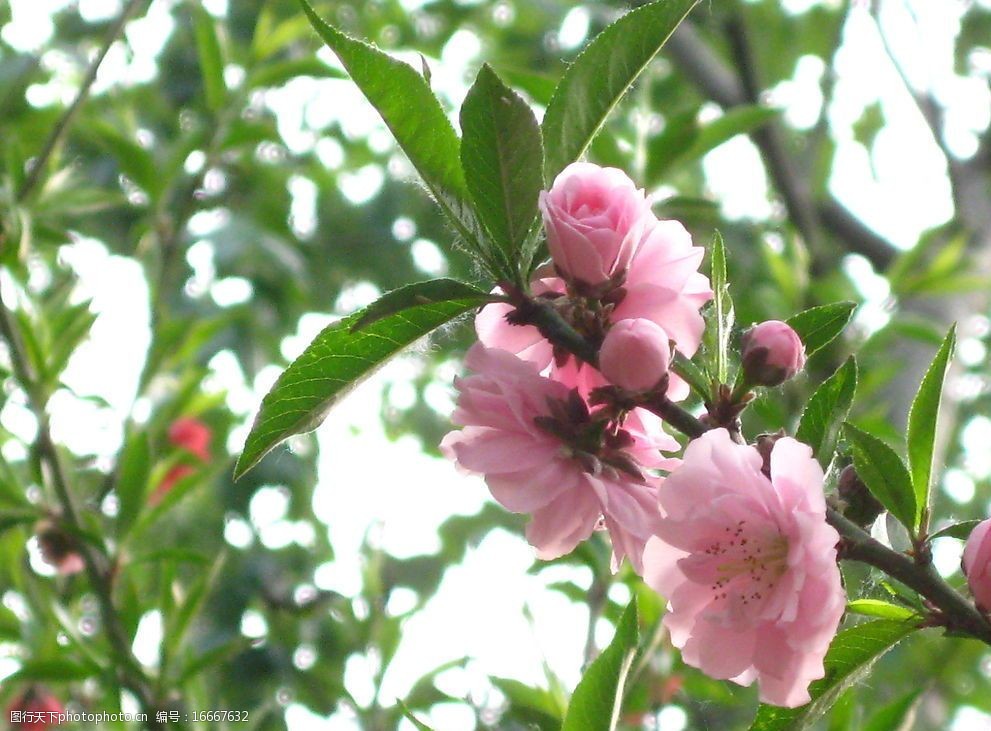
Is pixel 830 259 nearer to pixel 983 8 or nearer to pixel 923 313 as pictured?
pixel 923 313

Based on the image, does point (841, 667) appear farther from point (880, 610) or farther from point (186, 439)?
point (186, 439)

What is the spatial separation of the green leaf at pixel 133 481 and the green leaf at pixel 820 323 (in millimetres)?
1273

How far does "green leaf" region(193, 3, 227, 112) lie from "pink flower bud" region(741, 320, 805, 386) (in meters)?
1.83

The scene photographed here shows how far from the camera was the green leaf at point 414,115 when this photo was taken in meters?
0.81

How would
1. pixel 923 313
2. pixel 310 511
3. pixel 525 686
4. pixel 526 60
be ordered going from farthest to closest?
pixel 526 60 < pixel 923 313 < pixel 310 511 < pixel 525 686

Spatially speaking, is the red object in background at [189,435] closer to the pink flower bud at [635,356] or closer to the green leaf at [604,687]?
the green leaf at [604,687]

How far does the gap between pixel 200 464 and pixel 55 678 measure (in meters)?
0.53

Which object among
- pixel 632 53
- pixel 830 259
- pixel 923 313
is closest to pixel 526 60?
pixel 830 259

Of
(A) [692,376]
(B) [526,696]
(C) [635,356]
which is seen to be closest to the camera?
(C) [635,356]

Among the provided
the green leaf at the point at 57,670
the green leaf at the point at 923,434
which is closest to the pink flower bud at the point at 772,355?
the green leaf at the point at 923,434

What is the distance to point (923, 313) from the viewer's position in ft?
9.84

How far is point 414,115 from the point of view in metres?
0.83

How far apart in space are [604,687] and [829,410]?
0.29 metres

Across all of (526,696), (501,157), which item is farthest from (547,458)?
(526,696)
